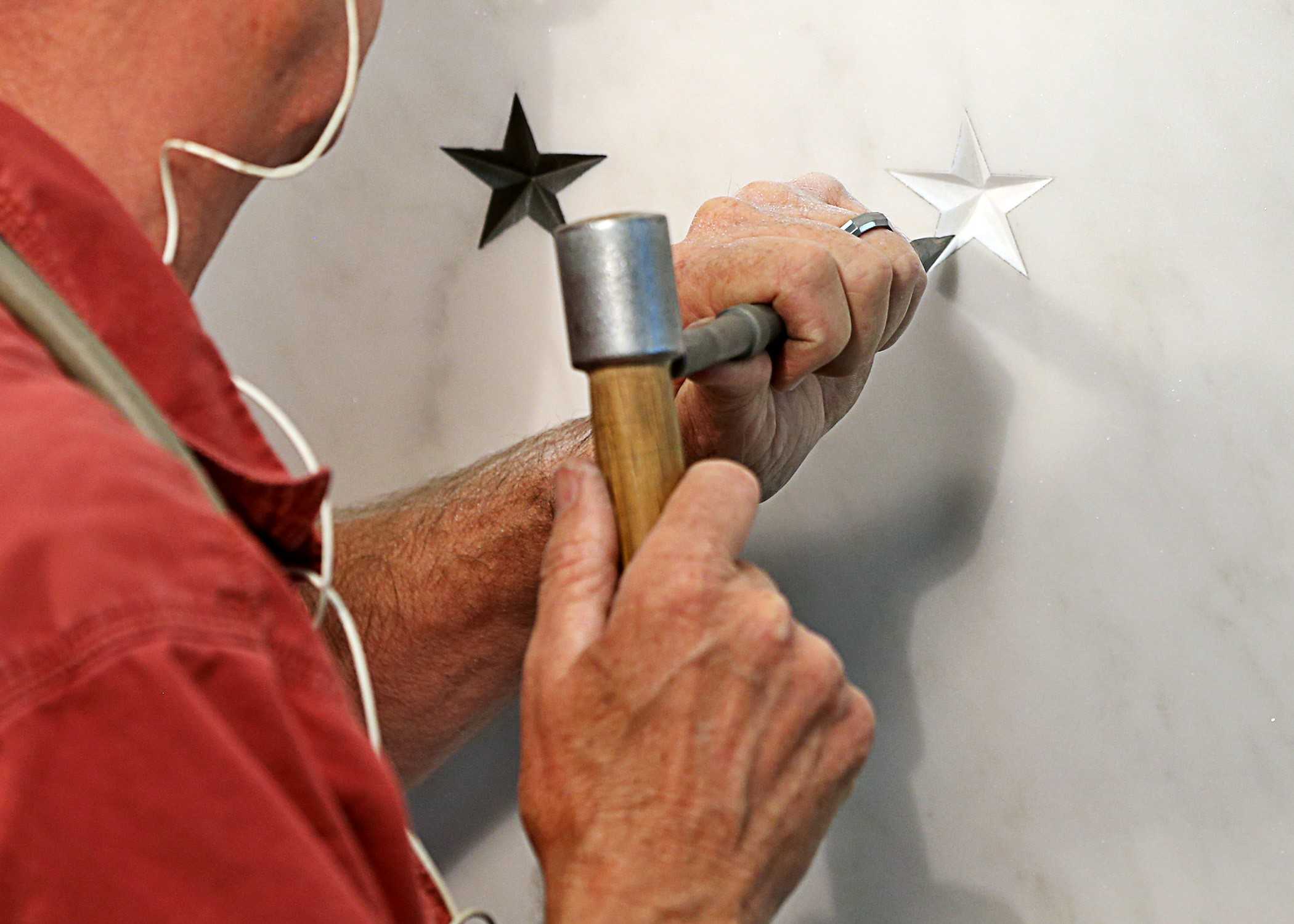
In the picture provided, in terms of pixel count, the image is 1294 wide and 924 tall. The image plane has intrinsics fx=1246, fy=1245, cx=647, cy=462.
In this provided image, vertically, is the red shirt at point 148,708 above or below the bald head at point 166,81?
below

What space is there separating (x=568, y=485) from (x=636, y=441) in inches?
1.6

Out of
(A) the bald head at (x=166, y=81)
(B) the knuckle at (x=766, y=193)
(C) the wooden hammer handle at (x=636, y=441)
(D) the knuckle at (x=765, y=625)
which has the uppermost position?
(A) the bald head at (x=166, y=81)

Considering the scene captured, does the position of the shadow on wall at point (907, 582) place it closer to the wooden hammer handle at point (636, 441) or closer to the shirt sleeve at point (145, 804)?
the wooden hammer handle at point (636, 441)

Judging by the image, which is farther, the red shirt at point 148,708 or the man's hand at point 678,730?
the man's hand at point 678,730

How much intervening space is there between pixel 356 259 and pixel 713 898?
575mm

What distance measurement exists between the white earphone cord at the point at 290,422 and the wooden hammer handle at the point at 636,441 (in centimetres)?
11

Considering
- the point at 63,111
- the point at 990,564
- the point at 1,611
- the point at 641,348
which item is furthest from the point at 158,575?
the point at 990,564

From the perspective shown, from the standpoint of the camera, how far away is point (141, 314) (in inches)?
16.6

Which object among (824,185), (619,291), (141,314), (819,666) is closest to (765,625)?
(819,666)

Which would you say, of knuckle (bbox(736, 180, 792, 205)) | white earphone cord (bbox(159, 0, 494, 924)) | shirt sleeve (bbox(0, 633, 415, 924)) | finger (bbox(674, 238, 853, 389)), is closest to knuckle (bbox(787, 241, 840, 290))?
finger (bbox(674, 238, 853, 389))

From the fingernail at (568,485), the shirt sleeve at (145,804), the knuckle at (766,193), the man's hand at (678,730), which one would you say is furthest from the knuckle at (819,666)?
the knuckle at (766,193)

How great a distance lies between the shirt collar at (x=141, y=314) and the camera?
16.3 inches

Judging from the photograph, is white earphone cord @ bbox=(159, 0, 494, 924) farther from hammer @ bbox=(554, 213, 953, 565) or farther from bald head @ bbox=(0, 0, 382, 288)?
hammer @ bbox=(554, 213, 953, 565)

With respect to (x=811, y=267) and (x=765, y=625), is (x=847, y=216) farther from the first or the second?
(x=765, y=625)
